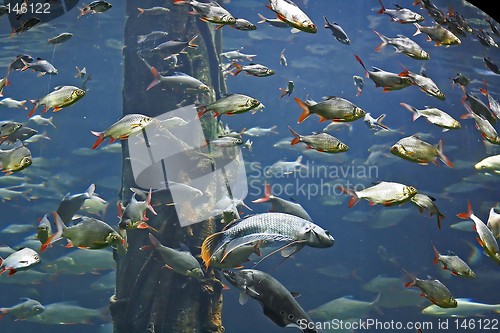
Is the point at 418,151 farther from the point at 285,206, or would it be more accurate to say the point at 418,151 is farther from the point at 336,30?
the point at 336,30

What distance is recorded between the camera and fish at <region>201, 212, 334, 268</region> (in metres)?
3.06

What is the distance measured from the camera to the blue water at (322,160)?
18.7 m

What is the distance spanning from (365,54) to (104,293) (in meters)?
19.1

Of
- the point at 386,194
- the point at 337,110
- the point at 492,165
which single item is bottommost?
the point at 492,165

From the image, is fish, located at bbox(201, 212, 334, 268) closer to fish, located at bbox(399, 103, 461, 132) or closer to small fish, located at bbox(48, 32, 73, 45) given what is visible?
fish, located at bbox(399, 103, 461, 132)

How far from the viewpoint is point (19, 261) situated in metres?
4.40

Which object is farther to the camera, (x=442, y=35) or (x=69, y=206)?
(x=442, y=35)

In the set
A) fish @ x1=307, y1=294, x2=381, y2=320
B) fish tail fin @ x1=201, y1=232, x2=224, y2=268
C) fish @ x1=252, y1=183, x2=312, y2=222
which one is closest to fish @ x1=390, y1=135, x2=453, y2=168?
fish @ x1=252, y1=183, x2=312, y2=222

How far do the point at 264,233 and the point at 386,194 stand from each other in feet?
5.48

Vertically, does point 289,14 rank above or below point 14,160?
above

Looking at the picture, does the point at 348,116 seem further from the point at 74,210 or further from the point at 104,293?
the point at 104,293

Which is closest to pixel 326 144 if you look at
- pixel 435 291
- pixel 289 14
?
pixel 289 14

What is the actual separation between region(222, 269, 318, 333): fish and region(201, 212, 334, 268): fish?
402 mm

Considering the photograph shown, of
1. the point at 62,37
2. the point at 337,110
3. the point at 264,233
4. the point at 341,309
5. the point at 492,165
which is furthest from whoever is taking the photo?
the point at 341,309
